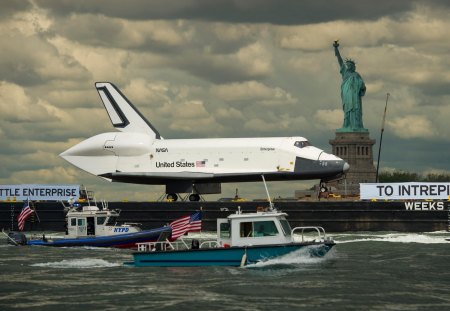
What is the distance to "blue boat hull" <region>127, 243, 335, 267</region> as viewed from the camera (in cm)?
4547

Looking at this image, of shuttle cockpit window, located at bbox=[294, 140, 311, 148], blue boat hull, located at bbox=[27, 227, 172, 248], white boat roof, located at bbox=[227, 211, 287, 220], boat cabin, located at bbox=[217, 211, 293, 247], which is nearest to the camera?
white boat roof, located at bbox=[227, 211, 287, 220]

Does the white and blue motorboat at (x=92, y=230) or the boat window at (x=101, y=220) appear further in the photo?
the boat window at (x=101, y=220)

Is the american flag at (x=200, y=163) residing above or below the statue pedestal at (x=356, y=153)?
below

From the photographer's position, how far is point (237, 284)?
42.1 metres

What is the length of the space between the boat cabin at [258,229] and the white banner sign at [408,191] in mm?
32608

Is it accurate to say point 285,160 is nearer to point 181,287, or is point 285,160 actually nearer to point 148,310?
point 181,287

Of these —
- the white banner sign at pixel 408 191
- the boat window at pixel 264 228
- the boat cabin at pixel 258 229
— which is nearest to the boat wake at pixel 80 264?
the boat cabin at pixel 258 229

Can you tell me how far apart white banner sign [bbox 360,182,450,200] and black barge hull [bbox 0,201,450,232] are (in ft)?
7.14

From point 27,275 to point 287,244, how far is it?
1237 centimetres

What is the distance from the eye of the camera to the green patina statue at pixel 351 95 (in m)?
108

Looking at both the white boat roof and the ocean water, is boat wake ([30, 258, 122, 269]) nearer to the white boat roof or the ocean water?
the ocean water

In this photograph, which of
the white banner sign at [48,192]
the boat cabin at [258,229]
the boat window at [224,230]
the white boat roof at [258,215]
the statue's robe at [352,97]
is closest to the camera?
the white boat roof at [258,215]

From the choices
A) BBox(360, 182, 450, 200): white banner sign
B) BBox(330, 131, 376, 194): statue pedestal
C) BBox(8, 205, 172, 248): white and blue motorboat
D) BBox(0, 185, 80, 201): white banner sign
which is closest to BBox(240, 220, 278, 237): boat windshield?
BBox(8, 205, 172, 248): white and blue motorboat

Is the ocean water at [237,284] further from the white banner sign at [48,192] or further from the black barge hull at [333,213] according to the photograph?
the white banner sign at [48,192]
